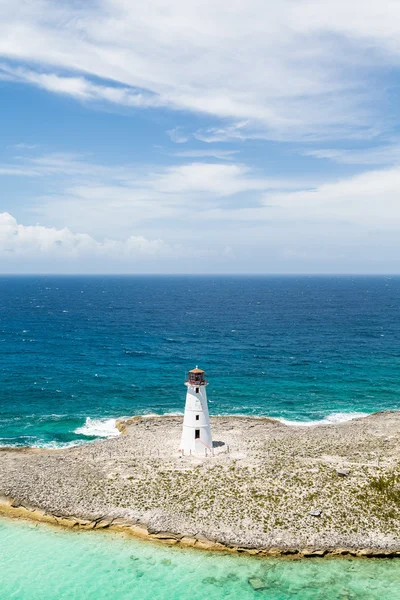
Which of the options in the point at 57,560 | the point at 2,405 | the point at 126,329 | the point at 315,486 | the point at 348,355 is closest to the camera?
the point at 57,560

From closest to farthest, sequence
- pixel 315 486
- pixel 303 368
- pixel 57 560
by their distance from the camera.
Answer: pixel 57 560 → pixel 315 486 → pixel 303 368

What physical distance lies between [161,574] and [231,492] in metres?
11.5

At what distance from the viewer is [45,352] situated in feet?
397

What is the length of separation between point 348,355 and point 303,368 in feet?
61.9

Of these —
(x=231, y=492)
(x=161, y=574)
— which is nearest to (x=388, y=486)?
(x=231, y=492)

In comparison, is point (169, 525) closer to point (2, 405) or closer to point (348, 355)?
point (2, 405)

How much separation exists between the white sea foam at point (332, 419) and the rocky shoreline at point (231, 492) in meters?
9.78

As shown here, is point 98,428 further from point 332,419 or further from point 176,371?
point 332,419

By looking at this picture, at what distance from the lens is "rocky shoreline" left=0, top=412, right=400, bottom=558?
41.2 meters

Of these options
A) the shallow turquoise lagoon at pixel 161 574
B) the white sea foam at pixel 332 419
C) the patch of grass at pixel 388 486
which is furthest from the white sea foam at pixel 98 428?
the patch of grass at pixel 388 486

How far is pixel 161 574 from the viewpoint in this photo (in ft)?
123

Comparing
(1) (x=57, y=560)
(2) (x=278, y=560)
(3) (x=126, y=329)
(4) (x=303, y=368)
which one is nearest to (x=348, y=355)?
(4) (x=303, y=368)

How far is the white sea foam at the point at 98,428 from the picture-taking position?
226 ft

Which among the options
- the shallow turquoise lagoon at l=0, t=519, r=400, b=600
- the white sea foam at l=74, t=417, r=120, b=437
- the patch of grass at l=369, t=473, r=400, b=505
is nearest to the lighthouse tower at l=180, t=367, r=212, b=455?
the white sea foam at l=74, t=417, r=120, b=437
